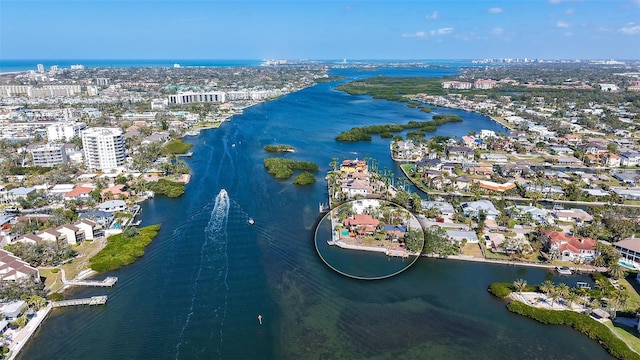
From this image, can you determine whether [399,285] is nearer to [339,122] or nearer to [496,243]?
[496,243]

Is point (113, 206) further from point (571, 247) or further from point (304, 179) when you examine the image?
point (571, 247)

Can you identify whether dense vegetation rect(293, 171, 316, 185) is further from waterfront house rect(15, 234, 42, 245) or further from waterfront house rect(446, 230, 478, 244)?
waterfront house rect(15, 234, 42, 245)

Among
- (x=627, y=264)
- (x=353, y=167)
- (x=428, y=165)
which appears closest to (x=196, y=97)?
(x=353, y=167)

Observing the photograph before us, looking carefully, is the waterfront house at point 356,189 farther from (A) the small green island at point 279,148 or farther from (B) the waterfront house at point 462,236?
(A) the small green island at point 279,148

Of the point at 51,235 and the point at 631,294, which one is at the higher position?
the point at 51,235

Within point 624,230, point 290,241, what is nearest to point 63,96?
point 290,241

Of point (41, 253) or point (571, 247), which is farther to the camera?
point (571, 247)
